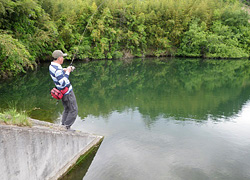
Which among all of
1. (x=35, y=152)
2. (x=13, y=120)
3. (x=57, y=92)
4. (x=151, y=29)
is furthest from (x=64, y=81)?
(x=151, y=29)

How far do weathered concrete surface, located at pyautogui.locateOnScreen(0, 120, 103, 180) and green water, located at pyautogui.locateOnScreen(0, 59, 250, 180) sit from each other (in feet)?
2.19

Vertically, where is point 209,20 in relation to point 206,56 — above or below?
above

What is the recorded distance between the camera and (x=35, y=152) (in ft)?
11.6

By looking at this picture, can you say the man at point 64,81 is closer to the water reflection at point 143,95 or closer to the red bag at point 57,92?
the red bag at point 57,92

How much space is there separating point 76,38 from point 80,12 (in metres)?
3.68

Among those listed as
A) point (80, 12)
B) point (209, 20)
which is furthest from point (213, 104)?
point (209, 20)

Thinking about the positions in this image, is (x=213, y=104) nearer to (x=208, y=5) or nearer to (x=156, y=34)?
(x=156, y=34)

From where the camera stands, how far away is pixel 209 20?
31.6 meters

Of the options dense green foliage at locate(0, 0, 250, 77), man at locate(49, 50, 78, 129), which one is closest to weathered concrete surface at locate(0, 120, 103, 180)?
man at locate(49, 50, 78, 129)

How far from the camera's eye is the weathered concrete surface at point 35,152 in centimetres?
311

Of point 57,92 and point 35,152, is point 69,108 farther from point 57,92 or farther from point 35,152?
point 35,152

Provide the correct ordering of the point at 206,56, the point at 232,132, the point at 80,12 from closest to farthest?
the point at 232,132
the point at 80,12
the point at 206,56

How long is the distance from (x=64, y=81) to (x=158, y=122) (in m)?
4.02

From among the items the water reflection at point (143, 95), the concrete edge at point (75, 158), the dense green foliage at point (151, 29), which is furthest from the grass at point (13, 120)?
the dense green foliage at point (151, 29)
